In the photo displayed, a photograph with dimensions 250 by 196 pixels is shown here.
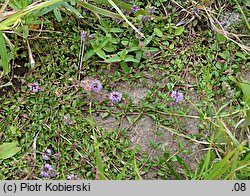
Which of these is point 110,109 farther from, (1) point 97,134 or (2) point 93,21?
(2) point 93,21

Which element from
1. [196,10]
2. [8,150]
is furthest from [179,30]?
[8,150]

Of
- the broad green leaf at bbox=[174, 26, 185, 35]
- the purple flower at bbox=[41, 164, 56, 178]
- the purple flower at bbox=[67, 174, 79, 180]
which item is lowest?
the purple flower at bbox=[67, 174, 79, 180]

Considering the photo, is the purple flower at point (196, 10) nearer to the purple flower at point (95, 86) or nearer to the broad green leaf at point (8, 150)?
the purple flower at point (95, 86)

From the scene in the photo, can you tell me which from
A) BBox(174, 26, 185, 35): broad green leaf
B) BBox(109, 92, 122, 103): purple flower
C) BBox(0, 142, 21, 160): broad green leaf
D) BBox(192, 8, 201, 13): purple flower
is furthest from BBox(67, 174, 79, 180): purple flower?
BBox(192, 8, 201, 13): purple flower

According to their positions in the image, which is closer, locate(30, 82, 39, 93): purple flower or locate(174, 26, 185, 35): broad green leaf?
locate(30, 82, 39, 93): purple flower

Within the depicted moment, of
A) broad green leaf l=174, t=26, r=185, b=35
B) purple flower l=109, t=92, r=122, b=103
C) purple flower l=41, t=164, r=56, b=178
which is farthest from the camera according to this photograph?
broad green leaf l=174, t=26, r=185, b=35

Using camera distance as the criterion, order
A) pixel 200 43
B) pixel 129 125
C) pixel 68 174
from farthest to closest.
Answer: pixel 200 43 → pixel 129 125 → pixel 68 174

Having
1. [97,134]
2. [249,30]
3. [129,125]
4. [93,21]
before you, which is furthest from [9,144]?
[249,30]

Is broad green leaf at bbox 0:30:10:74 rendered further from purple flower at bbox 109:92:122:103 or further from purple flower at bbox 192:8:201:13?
purple flower at bbox 192:8:201:13
